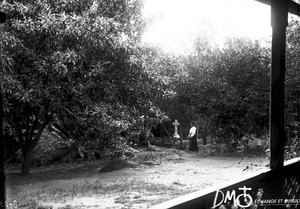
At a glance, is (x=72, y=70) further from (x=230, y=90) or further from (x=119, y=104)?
(x=230, y=90)

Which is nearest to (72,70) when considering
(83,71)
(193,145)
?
(83,71)

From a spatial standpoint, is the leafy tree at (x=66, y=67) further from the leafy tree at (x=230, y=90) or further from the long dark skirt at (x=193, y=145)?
the long dark skirt at (x=193, y=145)

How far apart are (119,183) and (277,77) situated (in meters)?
6.80

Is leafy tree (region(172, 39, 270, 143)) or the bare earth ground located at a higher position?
leafy tree (region(172, 39, 270, 143))

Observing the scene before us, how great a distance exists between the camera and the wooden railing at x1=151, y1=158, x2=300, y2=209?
7.11ft

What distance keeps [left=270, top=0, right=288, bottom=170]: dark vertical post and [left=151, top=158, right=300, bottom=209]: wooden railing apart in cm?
21

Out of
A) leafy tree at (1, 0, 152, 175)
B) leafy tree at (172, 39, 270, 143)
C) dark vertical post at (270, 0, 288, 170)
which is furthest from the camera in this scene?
leafy tree at (172, 39, 270, 143)

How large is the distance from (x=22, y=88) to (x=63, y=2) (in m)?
2.68

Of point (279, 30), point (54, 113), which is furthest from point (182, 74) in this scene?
point (279, 30)

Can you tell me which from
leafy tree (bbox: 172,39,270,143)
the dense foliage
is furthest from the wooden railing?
leafy tree (bbox: 172,39,270,143)

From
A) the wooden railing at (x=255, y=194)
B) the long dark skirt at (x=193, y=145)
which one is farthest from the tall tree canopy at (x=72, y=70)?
the long dark skirt at (x=193, y=145)

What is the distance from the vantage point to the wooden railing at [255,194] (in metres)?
2.17

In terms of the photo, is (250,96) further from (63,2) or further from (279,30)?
(279,30)

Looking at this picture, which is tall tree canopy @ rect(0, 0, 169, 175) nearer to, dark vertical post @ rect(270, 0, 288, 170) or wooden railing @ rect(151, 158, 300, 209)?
dark vertical post @ rect(270, 0, 288, 170)
